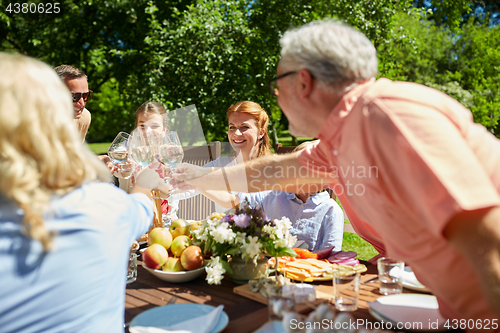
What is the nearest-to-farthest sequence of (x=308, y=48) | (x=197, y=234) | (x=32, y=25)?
(x=308, y=48) → (x=197, y=234) → (x=32, y=25)

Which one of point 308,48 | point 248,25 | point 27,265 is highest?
point 248,25

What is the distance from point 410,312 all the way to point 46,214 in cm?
121

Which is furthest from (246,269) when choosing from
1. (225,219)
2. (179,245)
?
(179,245)

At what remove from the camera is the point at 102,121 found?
24.3m

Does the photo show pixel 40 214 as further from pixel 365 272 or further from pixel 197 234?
pixel 365 272

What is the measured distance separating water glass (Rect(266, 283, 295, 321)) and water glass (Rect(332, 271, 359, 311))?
24cm

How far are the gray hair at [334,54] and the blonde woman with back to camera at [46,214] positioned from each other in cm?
78

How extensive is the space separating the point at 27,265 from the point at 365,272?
147 centimetres

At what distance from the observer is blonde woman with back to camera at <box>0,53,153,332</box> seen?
90 cm

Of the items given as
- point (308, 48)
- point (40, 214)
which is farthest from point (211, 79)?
point (40, 214)

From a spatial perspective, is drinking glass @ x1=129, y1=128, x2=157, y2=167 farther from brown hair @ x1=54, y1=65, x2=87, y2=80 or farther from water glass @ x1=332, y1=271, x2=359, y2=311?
brown hair @ x1=54, y1=65, x2=87, y2=80

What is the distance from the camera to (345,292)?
153cm

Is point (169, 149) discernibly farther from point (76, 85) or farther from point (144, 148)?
point (76, 85)

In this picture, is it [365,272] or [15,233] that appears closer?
[15,233]
